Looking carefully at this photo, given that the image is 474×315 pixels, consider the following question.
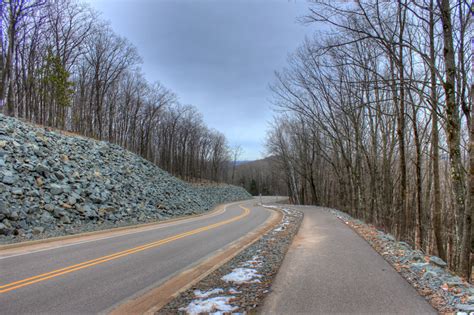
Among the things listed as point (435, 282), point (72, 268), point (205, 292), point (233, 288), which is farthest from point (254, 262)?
point (72, 268)

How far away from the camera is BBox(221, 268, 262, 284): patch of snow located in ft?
17.3

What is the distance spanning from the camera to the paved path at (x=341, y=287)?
12.8ft

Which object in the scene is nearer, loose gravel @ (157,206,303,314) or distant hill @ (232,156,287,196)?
loose gravel @ (157,206,303,314)

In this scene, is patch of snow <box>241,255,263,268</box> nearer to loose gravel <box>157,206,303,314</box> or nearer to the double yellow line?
loose gravel <box>157,206,303,314</box>

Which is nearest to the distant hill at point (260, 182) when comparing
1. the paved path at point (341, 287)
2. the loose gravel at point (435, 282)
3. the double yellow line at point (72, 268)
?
the double yellow line at point (72, 268)

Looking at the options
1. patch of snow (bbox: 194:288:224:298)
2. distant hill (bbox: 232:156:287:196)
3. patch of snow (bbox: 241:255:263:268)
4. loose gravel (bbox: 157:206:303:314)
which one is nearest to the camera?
loose gravel (bbox: 157:206:303:314)

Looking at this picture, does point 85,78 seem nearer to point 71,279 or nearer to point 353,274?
point 71,279

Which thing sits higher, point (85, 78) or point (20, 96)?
point (85, 78)

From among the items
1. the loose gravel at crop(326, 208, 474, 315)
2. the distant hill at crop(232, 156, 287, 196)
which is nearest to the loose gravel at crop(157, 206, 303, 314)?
the loose gravel at crop(326, 208, 474, 315)

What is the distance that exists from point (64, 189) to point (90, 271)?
881cm

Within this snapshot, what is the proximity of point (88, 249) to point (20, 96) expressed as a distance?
25.1m

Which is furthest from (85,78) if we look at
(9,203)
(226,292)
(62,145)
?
(226,292)

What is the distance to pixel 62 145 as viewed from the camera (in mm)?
17797

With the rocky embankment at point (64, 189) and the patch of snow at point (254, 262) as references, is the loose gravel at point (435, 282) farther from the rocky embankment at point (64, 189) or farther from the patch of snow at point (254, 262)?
the rocky embankment at point (64, 189)
